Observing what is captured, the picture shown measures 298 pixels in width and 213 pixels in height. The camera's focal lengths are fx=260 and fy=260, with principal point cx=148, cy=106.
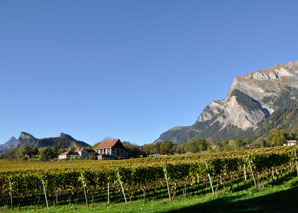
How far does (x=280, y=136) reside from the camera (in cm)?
13975

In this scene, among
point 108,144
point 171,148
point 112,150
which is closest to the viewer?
point 112,150

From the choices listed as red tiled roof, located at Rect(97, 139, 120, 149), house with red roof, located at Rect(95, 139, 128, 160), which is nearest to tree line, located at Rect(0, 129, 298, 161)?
house with red roof, located at Rect(95, 139, 128, 160)

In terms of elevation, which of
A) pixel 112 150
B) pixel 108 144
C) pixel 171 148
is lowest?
pixel 112 150

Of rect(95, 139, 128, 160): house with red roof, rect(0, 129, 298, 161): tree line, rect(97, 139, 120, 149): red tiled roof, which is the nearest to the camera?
rect(95, 139, 128, 160): house with red roof

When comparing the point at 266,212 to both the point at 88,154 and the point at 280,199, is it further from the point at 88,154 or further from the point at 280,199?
the point at 88,154

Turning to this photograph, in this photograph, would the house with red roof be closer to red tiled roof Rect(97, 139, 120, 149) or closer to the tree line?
red tiled roof Rect(97, 139, 120, 149)

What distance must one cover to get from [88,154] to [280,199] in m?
123

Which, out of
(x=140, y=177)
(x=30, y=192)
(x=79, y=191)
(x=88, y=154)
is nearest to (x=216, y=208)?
(x=140, y=177)

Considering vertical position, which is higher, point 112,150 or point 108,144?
point 108,144

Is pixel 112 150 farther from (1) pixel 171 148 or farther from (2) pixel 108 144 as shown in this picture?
(1) pixel 171 148

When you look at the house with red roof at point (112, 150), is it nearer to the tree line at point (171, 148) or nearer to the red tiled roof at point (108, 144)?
the red tiled roof at point (108, 144)

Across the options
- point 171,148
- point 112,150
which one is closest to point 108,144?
point 112,150

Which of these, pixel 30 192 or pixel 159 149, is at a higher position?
pixel 159 149

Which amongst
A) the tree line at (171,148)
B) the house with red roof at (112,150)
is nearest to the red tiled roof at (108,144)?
the house with red roof at (112,150)
